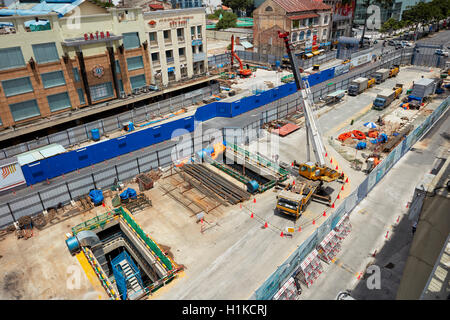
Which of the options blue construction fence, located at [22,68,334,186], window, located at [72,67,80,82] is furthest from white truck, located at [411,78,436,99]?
window, located at [72,67,80,82]

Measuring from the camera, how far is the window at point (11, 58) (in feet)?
123

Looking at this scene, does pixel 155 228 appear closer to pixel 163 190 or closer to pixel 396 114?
pixel 163 190

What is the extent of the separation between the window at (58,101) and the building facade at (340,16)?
80638mm

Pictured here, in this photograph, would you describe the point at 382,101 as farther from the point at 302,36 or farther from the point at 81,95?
the point at 81,95

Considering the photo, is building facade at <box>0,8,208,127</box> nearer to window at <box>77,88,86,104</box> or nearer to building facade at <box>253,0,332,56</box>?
window at <box>77,88,86,104</box>

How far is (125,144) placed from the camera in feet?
120

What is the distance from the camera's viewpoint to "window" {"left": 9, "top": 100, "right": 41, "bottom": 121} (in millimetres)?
39812

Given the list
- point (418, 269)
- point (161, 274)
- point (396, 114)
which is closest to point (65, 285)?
point (161, 274)

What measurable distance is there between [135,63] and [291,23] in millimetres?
45871

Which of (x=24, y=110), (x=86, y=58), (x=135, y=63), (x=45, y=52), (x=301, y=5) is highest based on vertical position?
(x=301, y=5)

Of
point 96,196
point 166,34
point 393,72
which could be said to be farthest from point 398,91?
point 96,196

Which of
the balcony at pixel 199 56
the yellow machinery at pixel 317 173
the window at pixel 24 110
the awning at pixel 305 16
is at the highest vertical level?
the awning at pixel 305 16

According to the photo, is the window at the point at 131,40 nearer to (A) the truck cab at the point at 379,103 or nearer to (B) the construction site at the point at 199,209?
(B) the construction site at the point at 199,209

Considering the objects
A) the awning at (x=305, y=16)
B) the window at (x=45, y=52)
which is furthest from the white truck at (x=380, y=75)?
the window at (x=45, y=52)
